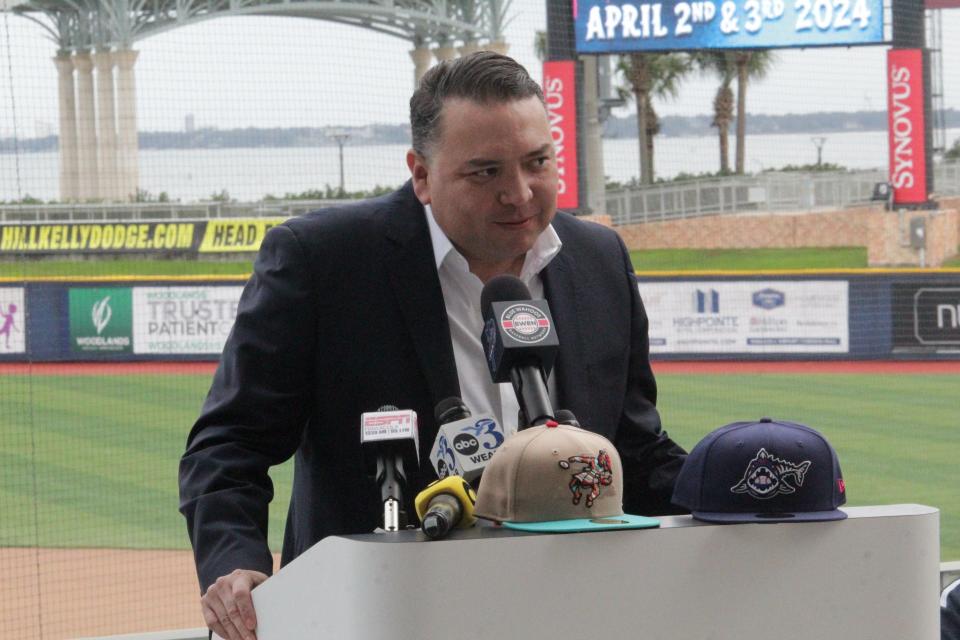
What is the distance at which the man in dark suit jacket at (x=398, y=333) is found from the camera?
153 centimetres

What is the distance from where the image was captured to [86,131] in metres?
14.2

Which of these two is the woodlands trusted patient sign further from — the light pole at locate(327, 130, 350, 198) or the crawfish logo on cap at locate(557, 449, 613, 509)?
the crawfish logo on cap at locate(557, 449, 613, 509)

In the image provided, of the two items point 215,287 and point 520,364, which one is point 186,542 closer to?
point 215,287

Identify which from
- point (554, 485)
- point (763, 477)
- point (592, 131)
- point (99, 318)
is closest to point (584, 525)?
point (554, 485)

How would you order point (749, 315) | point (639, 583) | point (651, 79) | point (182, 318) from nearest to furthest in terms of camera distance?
point (639, 583)
point (182, 318)
point (749, 315)
point (651, 79)

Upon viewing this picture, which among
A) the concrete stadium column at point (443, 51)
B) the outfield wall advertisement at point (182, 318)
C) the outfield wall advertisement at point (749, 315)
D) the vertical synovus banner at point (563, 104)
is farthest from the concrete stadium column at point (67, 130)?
the outfield wall advertisement at point (749, 315)

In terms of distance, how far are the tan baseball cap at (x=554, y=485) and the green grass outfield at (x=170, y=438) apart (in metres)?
5.59

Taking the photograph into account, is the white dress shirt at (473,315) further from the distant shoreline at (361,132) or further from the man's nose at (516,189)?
the distant shoreline at (361,132)

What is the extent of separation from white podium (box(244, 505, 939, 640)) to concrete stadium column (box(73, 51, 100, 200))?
12210 millimetres

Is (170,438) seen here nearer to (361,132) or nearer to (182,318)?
(182,318)

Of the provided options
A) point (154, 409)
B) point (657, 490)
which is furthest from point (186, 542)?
point (657, 490)

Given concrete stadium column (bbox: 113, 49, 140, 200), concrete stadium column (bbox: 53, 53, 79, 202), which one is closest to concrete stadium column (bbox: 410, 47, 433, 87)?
concrete stadium column (bbox: 113, 49, 140, 200)

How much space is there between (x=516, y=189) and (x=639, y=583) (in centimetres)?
57

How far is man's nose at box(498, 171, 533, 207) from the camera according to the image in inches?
59.6
